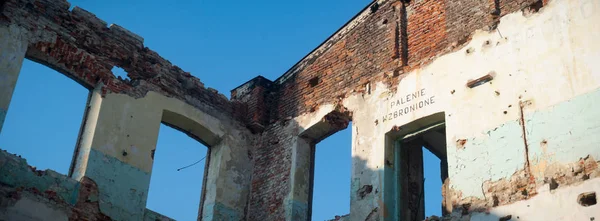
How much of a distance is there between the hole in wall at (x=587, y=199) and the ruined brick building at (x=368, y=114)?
0.04 feet

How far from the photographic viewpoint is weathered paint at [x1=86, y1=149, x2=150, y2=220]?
10094mm

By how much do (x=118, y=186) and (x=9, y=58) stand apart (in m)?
2.45

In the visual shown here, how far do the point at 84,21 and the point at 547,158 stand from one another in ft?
23.9

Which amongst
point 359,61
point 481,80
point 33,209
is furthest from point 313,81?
point 33,209

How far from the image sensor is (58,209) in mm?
9414

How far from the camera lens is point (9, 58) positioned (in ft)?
31.9

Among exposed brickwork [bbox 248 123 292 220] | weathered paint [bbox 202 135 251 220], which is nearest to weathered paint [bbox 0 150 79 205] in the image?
weathered paint [bbox 202 135 251 220]

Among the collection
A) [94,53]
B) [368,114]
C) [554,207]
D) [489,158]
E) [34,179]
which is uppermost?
[94,53]

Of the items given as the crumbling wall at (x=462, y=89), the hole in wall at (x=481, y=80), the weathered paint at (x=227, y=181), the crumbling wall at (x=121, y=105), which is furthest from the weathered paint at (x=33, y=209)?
the hole in wall at (x=481, y=80)

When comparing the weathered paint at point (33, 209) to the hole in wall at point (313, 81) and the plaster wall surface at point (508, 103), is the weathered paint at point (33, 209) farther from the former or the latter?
the hole in wall at point (313, 81)

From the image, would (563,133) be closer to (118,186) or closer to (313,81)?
(313,81)

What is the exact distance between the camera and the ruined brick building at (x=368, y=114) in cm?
846

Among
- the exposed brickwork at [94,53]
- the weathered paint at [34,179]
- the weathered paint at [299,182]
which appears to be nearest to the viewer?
the weathered paint at [34,179]

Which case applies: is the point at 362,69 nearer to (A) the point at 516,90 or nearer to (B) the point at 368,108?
(B) the point at 368,108
